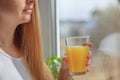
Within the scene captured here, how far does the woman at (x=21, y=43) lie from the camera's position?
1115mm

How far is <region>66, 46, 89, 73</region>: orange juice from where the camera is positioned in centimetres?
119

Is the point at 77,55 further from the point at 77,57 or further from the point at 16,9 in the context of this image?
the point at 16,9

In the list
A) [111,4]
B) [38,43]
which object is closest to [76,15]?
[111,4]

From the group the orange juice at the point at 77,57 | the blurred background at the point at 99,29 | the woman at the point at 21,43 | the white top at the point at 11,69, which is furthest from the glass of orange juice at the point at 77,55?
the blurred background at the point at 99,29

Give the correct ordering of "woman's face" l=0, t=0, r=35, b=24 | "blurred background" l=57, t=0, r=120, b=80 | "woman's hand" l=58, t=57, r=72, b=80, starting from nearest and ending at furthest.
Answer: "woman's face" l=0, t=0, r=35, b=24 < "woman's hand" l=58, t=57, r=72, b=80 < "blurred background" l=57, t=0, r=120, b=80

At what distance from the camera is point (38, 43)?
1319 mm

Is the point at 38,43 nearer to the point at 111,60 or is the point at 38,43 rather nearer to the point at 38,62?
the point at 38,62

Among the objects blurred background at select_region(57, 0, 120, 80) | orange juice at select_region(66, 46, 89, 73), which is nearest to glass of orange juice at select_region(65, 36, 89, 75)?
orange juice at select_region(66, 46, 89, 73)

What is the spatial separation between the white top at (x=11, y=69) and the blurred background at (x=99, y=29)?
0.49 meters

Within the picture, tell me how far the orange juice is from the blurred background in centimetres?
41

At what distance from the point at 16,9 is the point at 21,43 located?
0.84 feet

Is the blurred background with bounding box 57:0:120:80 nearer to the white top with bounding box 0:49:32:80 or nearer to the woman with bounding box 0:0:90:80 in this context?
the woman with bounding box 0:0:90:80

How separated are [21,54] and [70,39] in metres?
0.26

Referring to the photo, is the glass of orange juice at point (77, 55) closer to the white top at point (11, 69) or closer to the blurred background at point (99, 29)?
the white top at point (11, 69)
